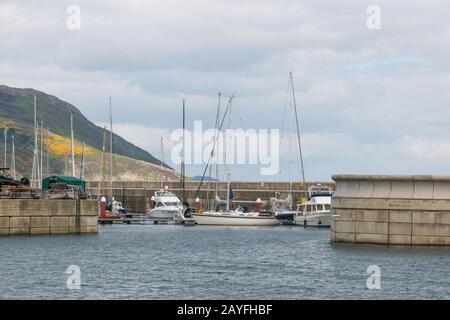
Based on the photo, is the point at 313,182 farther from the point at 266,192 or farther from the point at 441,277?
the point at 441,277

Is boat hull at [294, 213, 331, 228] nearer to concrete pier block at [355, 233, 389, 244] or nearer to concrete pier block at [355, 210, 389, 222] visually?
concrete pier block at [355, 233, 389, 244]

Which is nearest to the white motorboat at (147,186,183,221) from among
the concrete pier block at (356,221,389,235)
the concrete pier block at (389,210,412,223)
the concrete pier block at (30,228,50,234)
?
the concrete pier block at (30,228,50,234)

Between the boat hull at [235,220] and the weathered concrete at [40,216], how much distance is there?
32.2 meters

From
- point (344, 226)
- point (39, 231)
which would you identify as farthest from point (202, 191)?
point (344, 226)

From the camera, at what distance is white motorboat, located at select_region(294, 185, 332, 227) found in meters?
118

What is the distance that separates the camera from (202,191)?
14838 cm

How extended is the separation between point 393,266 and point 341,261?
4.94 meters

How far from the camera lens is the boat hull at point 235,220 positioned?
11775cm

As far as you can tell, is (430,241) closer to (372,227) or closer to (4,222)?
(372,227)

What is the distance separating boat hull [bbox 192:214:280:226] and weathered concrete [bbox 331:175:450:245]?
46336 millimetres

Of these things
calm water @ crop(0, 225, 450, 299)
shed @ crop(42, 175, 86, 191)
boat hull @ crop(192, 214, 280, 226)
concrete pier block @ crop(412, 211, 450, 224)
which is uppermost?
shed @ crop(42, 175, 86, 191)

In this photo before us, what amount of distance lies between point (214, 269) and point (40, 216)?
24.5m

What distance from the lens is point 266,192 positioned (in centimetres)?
14500
